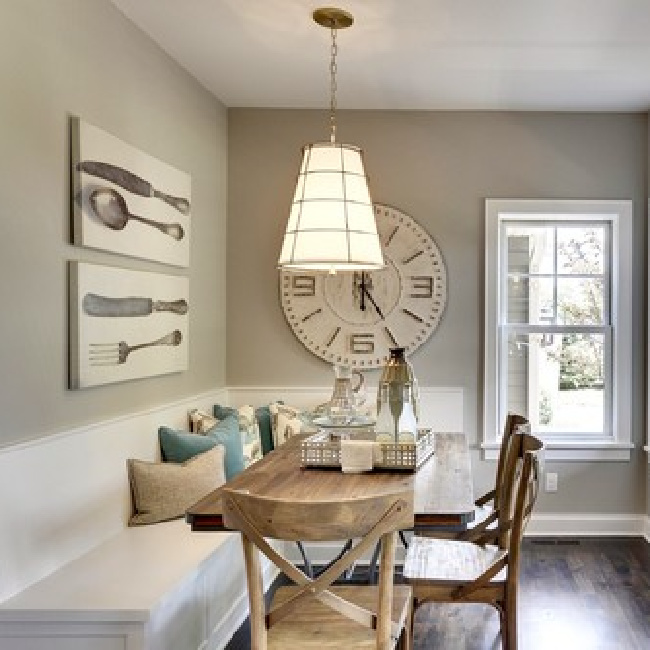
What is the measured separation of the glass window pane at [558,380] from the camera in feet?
15.2

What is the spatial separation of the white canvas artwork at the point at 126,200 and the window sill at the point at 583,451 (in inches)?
84.4

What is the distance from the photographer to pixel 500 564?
7.83 ft

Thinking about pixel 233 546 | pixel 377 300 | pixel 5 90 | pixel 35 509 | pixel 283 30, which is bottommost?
pixel 233 546

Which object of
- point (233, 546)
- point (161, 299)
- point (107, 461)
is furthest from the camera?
point (161, 299)

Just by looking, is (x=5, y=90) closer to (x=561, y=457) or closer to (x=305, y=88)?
(x=305, y=88)

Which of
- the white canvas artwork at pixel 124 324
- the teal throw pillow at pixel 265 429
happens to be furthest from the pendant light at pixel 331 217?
the teal throw pillow at pixel 265 429

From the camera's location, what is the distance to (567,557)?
13.5 ft

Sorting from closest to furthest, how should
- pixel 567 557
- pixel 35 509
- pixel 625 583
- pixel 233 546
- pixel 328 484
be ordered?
pixel 328 484 < pixel 35 509 < pixel 233 546 < pixel 625 583 < pixel 567 557

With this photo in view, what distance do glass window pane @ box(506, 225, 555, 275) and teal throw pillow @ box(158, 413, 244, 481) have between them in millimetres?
2070

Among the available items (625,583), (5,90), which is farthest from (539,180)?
(5,90)

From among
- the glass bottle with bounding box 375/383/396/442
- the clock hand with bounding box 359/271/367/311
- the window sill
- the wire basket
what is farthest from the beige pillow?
the window sill

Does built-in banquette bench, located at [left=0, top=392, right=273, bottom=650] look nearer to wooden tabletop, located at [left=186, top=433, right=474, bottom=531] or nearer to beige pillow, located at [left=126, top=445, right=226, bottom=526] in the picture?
beige pillow, located at [left=126, top=445, right=226, bottom=526]

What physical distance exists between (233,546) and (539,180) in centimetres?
280

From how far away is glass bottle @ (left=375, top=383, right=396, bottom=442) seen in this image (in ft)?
8.11
